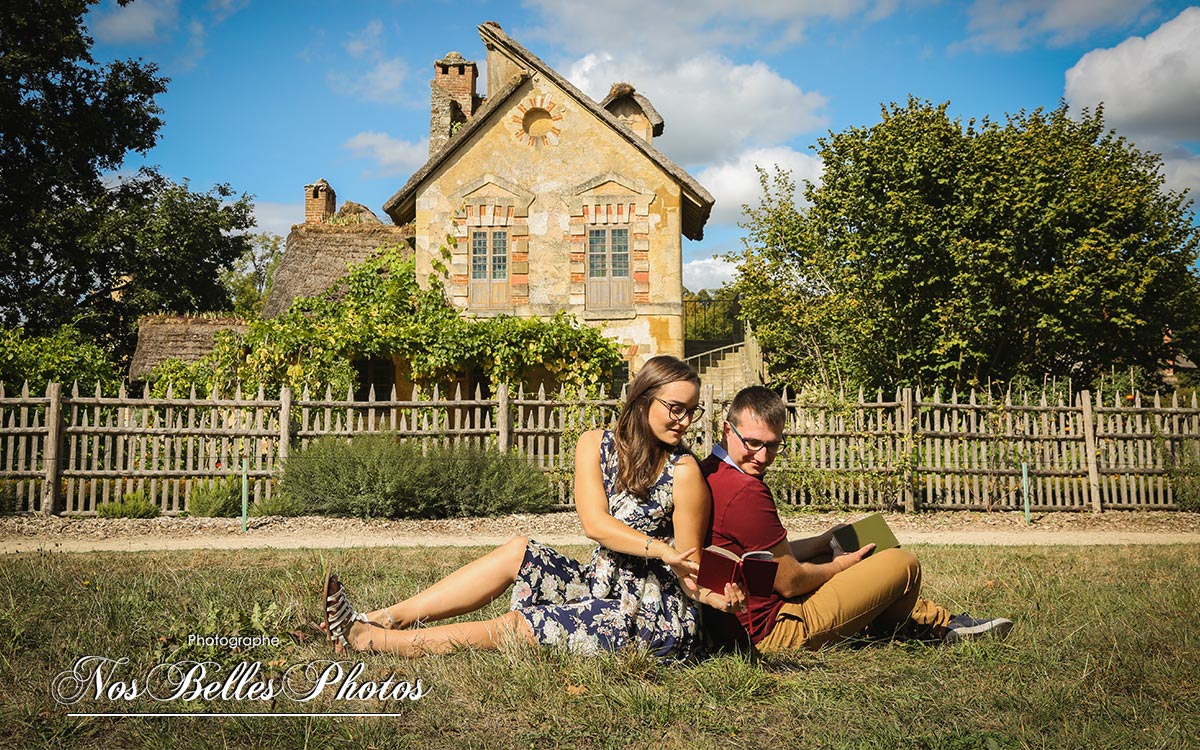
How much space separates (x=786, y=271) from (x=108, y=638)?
2135cm

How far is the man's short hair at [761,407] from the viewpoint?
3.65 metres

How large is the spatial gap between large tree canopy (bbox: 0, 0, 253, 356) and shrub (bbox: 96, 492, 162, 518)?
46.3 ft

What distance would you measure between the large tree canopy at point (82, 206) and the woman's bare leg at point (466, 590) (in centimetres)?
2258

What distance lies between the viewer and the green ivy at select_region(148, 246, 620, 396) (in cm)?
1546

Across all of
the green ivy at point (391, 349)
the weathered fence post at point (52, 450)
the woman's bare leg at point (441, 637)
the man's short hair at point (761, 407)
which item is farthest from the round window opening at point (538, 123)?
the woman's bare leg at point (441, 637)

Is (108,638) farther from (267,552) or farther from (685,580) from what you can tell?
(267,552)

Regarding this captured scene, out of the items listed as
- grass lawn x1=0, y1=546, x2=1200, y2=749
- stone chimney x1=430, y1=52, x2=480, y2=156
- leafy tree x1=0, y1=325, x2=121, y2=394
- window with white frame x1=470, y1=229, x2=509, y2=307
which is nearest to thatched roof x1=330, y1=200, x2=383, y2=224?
stone chimney x1=430, y1=52, x2=480, y2=156

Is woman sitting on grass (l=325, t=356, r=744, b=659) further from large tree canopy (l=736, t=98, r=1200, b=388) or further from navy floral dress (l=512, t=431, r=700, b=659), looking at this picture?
large tree canopy (l=736, t=98, r=1200, b=388)

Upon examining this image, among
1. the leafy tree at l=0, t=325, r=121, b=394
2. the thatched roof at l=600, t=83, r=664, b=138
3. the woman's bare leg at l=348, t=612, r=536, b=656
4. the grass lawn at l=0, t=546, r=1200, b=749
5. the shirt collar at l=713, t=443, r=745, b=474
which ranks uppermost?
the thatched roof at l=600, t=83, r=664, b=138

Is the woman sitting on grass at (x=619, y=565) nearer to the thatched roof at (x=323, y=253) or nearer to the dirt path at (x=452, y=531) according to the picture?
the dirt path at (x=452, y=531)

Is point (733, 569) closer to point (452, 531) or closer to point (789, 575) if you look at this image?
point (789, 575)

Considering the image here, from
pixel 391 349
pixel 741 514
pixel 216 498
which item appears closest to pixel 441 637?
pixel 741 514

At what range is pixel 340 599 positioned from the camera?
353 centimetres

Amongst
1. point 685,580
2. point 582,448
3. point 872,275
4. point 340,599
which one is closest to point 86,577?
point 340,599
